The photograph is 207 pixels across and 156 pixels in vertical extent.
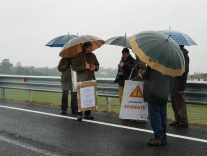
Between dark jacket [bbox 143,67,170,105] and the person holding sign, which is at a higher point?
the person holding sign

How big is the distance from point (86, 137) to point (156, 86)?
1.62 m

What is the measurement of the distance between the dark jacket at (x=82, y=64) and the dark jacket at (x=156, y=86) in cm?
318

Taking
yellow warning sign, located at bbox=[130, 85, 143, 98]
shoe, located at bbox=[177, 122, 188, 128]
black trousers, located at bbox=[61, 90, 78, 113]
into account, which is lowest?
shoe, located at bbox=[177, 122, 188, 128]

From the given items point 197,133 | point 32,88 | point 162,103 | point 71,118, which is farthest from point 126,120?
point 32,88

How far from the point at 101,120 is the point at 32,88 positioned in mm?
4848

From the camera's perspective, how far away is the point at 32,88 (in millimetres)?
15117

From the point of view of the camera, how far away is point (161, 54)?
298 inches

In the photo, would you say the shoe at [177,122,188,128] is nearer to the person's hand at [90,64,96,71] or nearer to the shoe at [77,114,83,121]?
the shoe at [77,114,83,121]

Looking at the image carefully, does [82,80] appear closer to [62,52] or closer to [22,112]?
[62,52]

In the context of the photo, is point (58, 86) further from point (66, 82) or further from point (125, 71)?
point (125, 71)

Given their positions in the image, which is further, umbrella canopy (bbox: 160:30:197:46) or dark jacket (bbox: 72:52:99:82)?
dark jacket (bbox: 72:52:99:82)

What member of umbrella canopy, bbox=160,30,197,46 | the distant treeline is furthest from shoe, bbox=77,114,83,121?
the distant treeline

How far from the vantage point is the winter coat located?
11891 mm

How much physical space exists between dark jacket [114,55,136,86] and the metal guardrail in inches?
43.9
